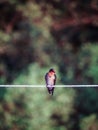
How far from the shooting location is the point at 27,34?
2799 millimetres

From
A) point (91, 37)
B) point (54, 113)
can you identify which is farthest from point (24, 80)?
point (91, 37)

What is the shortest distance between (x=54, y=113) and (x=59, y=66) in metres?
0.27

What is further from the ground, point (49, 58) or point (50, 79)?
point (49, 58)

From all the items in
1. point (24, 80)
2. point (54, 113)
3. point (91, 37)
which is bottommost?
point (54, 113)

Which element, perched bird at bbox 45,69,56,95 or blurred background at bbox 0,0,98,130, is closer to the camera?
perched bird at bbox 45,69,56,95

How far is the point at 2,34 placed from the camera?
9.11 ft

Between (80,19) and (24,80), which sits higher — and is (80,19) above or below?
above

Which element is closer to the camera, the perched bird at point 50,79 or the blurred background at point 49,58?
the perched bird at point 50,79

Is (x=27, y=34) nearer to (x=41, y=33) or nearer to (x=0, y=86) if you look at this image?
(x=41, y=33)

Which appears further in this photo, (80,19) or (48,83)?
(80,19)

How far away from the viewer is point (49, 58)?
9.16 feet

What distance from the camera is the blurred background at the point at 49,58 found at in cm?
274

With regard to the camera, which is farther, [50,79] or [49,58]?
[49,58]

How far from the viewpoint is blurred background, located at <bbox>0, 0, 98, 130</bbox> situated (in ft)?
9.00
